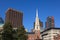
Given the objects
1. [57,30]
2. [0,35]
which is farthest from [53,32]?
[0,35]

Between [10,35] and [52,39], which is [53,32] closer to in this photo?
[52,39]

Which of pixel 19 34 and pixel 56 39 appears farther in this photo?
pixel 56 39

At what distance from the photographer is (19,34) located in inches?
4476

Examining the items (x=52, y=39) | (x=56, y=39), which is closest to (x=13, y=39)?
(x=56, y=39)

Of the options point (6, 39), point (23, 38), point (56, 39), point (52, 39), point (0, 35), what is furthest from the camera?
point (52, 39)

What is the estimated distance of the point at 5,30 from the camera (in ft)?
315

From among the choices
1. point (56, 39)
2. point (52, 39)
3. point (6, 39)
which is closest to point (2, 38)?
point (6, 39)

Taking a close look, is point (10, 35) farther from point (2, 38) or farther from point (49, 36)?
point (49, 36)

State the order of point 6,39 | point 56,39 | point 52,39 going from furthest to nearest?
point 52,39 < point 56,39 < point 6,39

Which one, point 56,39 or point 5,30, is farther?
point 56,39

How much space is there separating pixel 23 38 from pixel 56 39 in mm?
57956

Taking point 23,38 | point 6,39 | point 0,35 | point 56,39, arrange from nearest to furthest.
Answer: point 6,39
point 0,35
point 23,38
point 56,39

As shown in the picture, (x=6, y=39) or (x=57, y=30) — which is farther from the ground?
(x=57, y=30)

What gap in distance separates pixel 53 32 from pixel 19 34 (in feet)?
238
